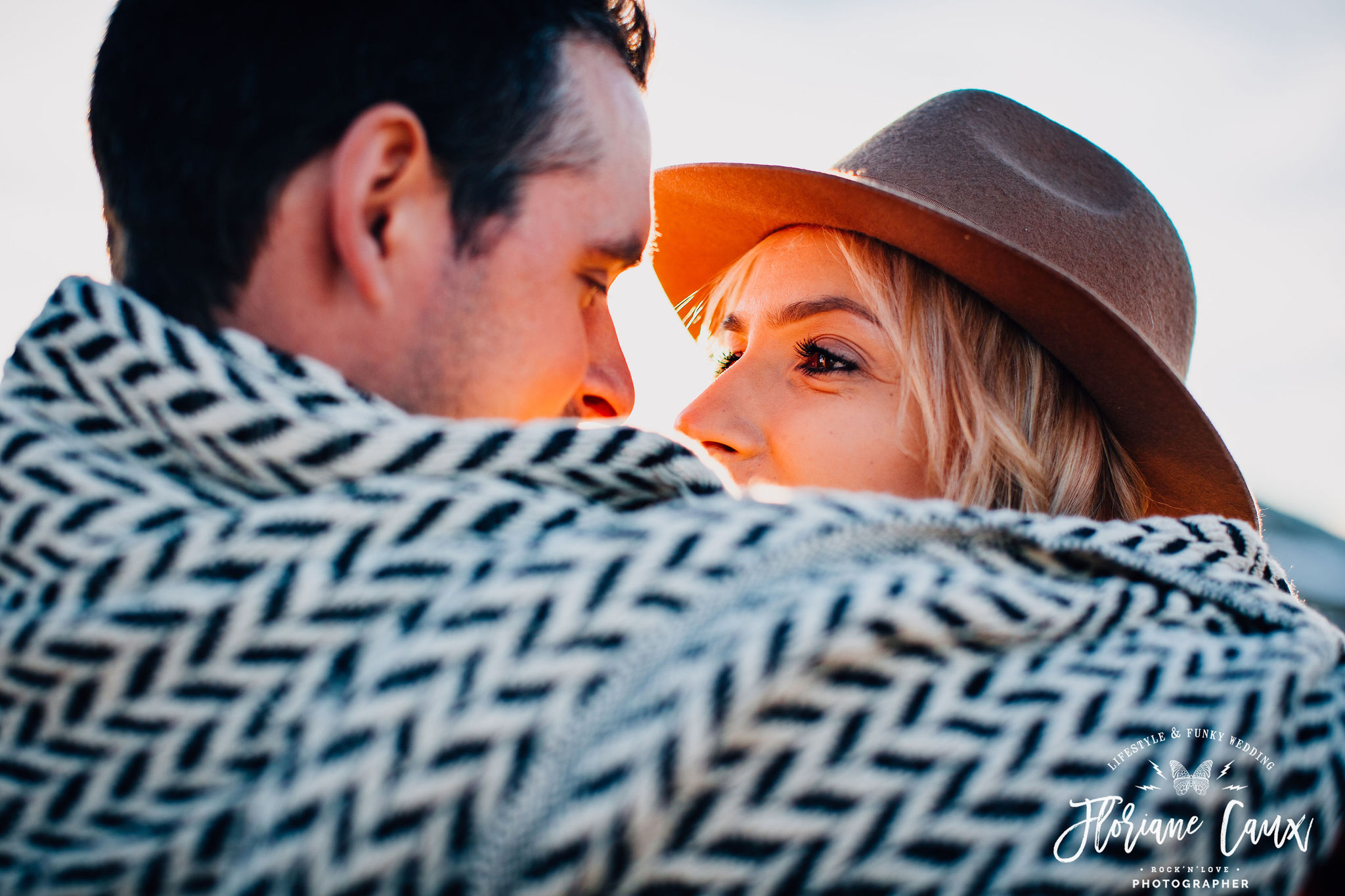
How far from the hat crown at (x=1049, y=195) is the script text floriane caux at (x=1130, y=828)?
98cm

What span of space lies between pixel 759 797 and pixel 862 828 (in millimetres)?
110

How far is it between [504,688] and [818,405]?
1249mm

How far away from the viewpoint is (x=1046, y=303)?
1.66 metres

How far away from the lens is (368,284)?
1139 millimetres

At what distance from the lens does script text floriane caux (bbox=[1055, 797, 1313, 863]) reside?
0.83m

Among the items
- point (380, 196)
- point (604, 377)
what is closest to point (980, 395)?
point (604, 377)

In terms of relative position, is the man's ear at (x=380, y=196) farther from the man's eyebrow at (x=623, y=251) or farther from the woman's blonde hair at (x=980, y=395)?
the woman's blonde hair at (x=980, y=395)

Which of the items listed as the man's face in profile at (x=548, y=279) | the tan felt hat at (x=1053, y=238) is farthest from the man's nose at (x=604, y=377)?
the tan felt hat at (x=1053, y=238)

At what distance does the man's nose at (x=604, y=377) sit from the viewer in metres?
1.48

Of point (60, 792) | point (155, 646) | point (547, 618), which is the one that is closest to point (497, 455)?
point (547, 618)

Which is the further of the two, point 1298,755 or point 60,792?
point 1298,755

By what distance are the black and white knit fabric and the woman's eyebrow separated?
0.99 m

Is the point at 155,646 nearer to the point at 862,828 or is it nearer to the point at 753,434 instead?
the point at 862,828

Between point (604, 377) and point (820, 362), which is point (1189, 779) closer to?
point (604, 377)
